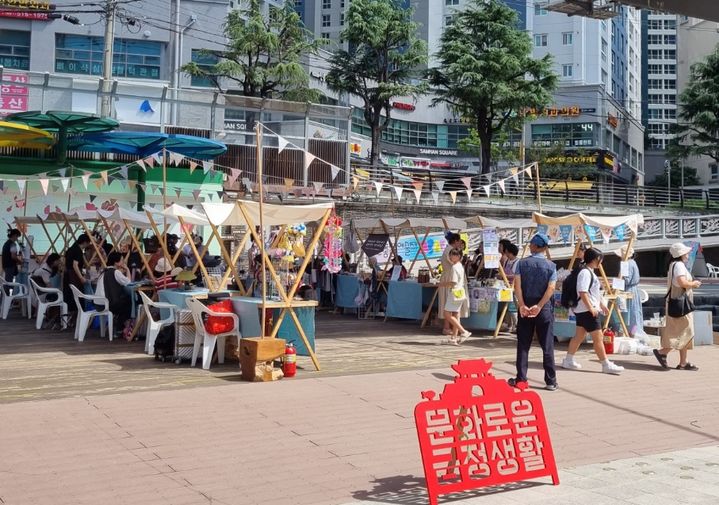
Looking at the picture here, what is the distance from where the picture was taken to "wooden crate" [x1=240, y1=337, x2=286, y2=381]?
923 cm

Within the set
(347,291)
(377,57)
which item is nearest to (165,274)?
(347,291)

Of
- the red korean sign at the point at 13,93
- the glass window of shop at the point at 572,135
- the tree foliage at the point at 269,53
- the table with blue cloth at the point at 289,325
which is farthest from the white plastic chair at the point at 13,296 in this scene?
the glass window of shop at the point at 572,135

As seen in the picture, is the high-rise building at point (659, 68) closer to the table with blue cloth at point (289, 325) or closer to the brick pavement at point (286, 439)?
the table with blue cloth at point (289, 325)

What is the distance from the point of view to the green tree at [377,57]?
148ft

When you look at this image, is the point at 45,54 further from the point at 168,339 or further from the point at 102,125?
the point at 168,339

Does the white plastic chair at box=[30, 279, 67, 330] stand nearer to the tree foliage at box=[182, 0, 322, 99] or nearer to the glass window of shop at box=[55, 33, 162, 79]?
the tree foliage at box=[182, 0, 322, 99]

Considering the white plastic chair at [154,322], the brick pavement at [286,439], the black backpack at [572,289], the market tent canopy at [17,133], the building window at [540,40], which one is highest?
the building window at [540,40]

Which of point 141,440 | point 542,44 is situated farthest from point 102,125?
point 542,44

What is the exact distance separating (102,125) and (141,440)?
13.8 metres

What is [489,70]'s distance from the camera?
4284 centimetres

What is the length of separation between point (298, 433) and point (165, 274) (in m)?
6.66

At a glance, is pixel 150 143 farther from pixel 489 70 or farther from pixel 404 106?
pixel 404 106

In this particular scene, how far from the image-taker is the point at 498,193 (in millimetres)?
38688

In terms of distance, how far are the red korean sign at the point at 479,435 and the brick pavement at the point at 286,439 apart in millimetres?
193
